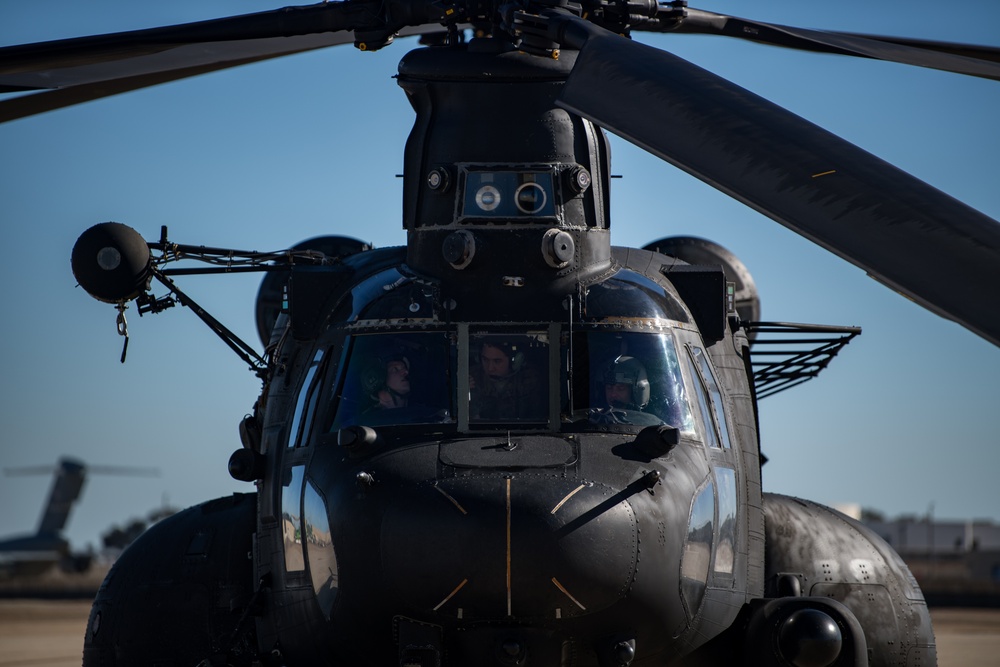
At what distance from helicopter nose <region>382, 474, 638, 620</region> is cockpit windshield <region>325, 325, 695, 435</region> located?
80cm

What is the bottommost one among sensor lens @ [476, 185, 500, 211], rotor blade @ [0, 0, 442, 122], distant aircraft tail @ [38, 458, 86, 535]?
sensor lens @ [476, 185, 500, 211]

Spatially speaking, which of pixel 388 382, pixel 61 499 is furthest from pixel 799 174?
pixel 61 499

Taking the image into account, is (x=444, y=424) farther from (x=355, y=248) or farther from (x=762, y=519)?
(x=355, y=248)

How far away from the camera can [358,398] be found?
7.82 meters

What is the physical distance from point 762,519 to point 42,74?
5211mm

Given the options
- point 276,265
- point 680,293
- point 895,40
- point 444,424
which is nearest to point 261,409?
point 276,265

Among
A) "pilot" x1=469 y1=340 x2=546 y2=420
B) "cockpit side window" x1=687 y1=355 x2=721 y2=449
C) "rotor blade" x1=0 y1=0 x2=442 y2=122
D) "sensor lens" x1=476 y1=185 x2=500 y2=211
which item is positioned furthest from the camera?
"rotor blade" x1=0 y1=0 x2=442 y2=122

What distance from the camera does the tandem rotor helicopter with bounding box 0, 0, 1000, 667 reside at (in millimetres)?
6301

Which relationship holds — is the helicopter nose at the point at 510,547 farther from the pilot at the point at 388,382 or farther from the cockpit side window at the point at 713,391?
the cockpit side window at the point at 713,391

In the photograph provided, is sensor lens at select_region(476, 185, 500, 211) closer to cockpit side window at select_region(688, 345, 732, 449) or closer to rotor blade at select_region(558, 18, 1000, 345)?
cockpit side window at select_region(688, 345, 732, 449)

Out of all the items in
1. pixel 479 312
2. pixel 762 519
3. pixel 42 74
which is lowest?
pixel 762 519

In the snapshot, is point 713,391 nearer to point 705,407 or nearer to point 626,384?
point 705,407

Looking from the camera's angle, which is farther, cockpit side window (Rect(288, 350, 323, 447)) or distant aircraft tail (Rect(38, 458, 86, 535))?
distant aircraft tail (Rect(38, 458, 86, 535))

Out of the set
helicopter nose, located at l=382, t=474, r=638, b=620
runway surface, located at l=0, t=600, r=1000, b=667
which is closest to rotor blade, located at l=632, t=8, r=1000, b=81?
helicopter nose, located at l=382, t=474, r=638, b=620
